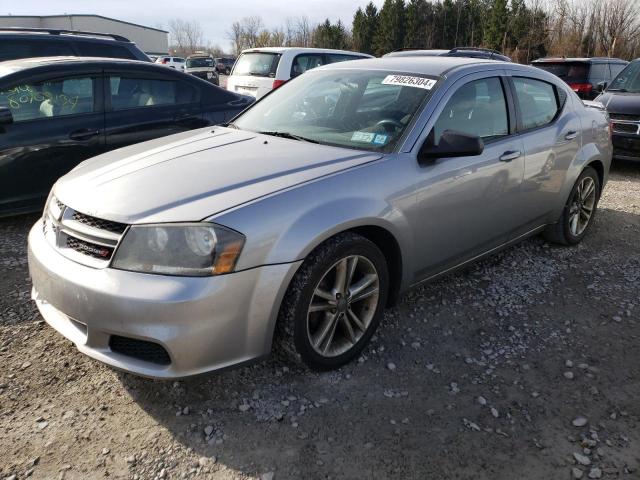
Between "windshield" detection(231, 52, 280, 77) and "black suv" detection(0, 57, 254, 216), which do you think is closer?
"black suv" detection(0, 57, 254, 216)

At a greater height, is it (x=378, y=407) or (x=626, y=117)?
(x=626, y=117)

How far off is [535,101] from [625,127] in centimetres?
442

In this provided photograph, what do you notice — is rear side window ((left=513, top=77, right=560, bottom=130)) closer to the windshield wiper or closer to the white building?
the windshield wiper

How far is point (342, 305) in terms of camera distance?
276 centimetres

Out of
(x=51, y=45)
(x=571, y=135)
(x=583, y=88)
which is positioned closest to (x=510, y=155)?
(x=571, y=135)

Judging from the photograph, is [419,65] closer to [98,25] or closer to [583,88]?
[583,88]

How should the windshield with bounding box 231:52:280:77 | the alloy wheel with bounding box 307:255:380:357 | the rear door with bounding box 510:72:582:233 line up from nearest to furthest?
the alloy wheel with bounding box 307:255:380:357
the rear door with bounding box 510:72:582:233
the windshield with bounding box 231:52:280:77

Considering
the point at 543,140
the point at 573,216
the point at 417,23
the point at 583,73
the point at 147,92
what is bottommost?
the point at 573,216

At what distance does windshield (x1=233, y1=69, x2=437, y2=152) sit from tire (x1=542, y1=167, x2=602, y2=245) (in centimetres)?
202

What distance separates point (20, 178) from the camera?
4477 mm

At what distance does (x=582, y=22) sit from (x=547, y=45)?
2.65 metres

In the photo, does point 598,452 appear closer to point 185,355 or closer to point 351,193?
point 351,193

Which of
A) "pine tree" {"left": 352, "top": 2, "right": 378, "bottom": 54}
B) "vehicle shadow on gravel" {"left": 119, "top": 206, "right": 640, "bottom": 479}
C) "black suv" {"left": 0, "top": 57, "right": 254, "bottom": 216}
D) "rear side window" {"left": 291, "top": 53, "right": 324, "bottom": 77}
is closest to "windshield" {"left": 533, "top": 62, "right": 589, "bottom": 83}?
"rear side window" {"left": 291, "top": 53, "right": 324, "bottom": 77}

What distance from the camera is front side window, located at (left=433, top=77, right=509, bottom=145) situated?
10.6 feet
